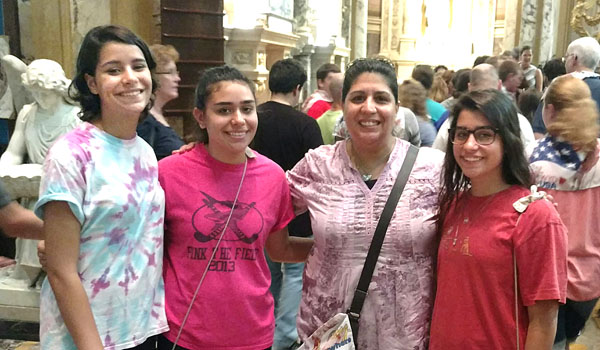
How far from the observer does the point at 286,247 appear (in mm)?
2119

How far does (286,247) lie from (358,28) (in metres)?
14.6

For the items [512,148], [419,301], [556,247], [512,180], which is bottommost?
[419,301]

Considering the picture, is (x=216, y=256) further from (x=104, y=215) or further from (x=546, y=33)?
(x=546, y=33)

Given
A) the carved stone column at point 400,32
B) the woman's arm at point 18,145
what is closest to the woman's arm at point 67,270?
the woman's arm at point 18,145

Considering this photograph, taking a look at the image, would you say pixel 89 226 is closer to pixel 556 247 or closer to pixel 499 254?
pixel 499 254

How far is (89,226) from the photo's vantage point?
1532 millimetres

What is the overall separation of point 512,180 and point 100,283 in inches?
52.0

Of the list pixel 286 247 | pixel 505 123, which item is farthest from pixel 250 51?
pixel 505 123

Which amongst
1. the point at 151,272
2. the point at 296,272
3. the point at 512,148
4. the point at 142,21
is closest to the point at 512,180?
the point at 512,148

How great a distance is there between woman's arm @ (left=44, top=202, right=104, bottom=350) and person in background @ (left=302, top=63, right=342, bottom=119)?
3890 millimetres

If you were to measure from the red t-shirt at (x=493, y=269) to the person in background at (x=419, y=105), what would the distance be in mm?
2641

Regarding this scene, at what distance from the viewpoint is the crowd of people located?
5.15 ft

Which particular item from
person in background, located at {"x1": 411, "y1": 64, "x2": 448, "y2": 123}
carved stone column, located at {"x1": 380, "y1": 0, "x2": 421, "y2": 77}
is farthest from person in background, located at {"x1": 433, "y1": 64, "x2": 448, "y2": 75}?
carved stone column, located at {"x1": 380, "y1": 0, "x2": 421, "y2": 77}

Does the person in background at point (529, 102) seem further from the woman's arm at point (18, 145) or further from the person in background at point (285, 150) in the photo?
the woman's arm at point (18, 145)
